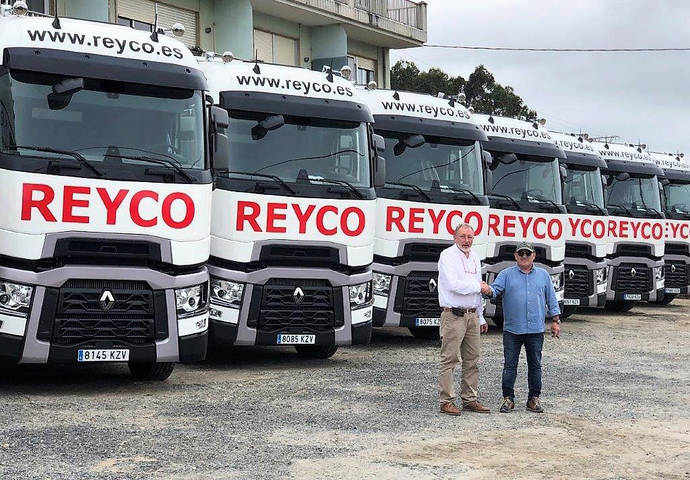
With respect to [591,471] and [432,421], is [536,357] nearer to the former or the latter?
[432,421]

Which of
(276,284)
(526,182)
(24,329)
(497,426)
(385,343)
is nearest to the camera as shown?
(497,426)

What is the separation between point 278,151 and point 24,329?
12.2 ft

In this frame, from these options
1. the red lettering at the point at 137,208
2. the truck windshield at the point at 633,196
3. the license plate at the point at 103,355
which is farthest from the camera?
the truck windshield at the point at 633,196

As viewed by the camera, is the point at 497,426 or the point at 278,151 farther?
the point at 278,151

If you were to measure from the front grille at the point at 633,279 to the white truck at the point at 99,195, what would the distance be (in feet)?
40.9

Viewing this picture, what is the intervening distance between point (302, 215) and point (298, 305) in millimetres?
1005

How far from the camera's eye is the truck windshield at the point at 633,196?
21.5m

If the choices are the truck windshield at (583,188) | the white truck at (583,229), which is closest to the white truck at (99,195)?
the white truck at (583,229)

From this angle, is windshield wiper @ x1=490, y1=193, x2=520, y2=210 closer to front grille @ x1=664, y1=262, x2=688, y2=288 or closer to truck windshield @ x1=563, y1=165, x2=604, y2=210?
truck windshield @ x1=563, y1=165, x2=604, y2=210

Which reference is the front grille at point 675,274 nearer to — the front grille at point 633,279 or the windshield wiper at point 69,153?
the front grille at point 633,279

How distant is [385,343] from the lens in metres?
16.2

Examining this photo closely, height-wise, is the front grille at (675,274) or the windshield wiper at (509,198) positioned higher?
the windshield wiper at (509,198)

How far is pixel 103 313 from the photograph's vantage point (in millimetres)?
10336

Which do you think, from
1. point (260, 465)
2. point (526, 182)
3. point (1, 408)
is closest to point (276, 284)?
point (1, 408)
